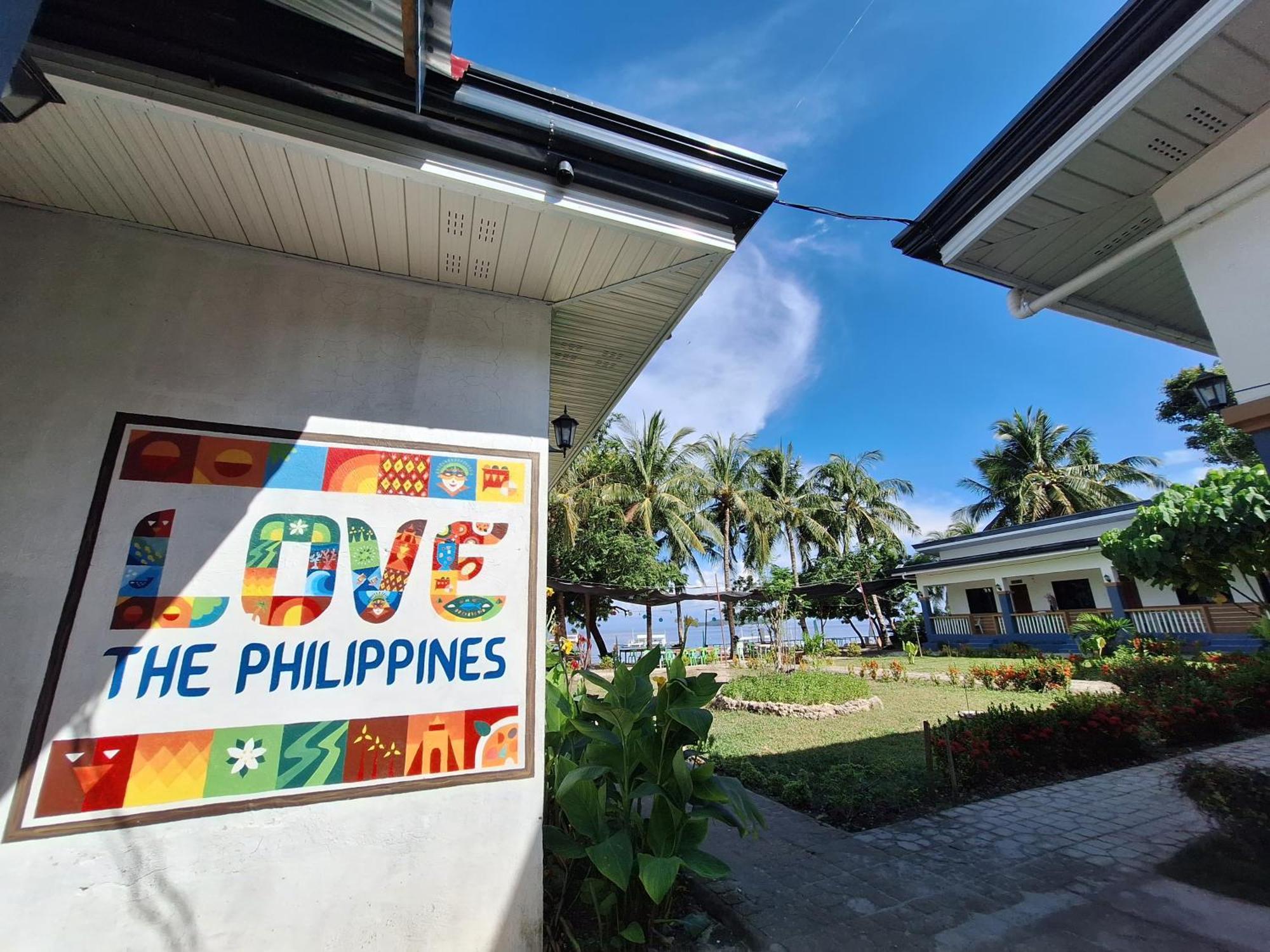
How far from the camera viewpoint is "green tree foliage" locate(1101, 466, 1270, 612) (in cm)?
466

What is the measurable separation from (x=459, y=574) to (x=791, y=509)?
23976mm

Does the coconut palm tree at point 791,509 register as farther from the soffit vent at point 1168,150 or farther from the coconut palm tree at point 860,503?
the soffit vent at point 1168,150

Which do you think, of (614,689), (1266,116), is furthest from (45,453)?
(1266,116)

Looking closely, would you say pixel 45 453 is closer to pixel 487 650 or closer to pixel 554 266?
pixel 487 650

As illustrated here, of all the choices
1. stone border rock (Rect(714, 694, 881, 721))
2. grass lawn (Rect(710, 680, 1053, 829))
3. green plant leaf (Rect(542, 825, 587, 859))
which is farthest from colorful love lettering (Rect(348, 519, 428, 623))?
stone border rock (Rect(714, 694, 881, 721))

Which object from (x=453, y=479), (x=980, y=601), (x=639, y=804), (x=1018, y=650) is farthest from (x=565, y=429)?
(x=980, y=601)

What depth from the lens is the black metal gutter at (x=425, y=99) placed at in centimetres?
176

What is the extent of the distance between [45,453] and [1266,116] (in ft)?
19.5

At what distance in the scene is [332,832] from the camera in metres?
2.10

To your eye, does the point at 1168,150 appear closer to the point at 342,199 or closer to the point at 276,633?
the point at 342,199

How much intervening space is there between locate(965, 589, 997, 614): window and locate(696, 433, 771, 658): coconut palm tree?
361 inches

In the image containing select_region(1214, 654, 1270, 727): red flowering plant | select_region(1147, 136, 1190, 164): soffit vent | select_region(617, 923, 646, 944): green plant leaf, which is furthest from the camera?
select_region(1214, 654, 1270, 727): red flowering plant

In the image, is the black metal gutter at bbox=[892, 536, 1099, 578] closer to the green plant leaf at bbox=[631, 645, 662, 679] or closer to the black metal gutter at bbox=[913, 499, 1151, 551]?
the black metal gutter at bbox=[913, 499, 1151, 551]

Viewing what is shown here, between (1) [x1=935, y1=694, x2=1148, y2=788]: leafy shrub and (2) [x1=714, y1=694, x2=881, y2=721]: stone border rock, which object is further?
(2) [x1=714, y1=694, x2=881, y2=721]: stone border rock
